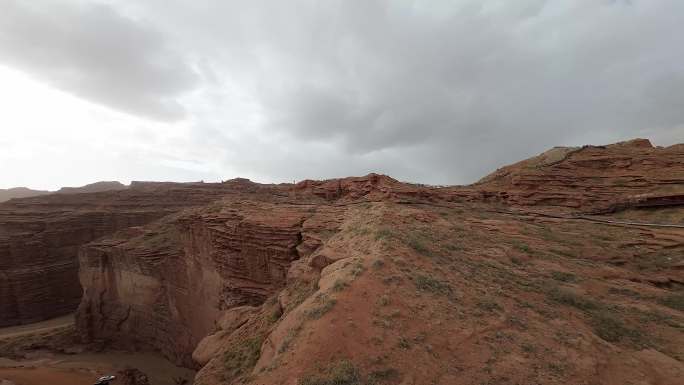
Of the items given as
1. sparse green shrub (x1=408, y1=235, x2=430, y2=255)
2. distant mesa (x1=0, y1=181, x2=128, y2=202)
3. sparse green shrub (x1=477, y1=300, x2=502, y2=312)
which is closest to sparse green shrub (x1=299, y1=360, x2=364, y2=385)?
sparse green shrub (x1=477, y1=300, x2=502, y2=312)

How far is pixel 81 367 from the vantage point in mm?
25109

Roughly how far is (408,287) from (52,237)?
161 ft

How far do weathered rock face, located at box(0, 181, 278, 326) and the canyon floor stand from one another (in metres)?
4.50

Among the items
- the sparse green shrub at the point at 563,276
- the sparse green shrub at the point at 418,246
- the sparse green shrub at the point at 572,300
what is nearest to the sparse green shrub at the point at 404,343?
the sparse green shrub at the point at 418,246

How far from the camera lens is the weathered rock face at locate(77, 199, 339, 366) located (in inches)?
692

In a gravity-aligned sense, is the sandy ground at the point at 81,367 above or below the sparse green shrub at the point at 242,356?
below

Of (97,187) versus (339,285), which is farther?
(97,187)

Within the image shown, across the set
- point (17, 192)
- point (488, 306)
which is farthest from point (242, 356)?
point (17, 192)

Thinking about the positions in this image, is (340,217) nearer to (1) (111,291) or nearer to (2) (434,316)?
(2) (434,316)

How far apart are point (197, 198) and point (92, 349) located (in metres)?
24.8

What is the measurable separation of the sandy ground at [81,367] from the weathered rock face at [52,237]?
1170 cm

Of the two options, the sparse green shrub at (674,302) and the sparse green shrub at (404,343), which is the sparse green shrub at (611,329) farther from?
the sparse green shrub at (404,343)

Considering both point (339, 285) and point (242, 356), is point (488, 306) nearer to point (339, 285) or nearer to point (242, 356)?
point (339, 285)

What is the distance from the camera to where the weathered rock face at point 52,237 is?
37.7 metres
